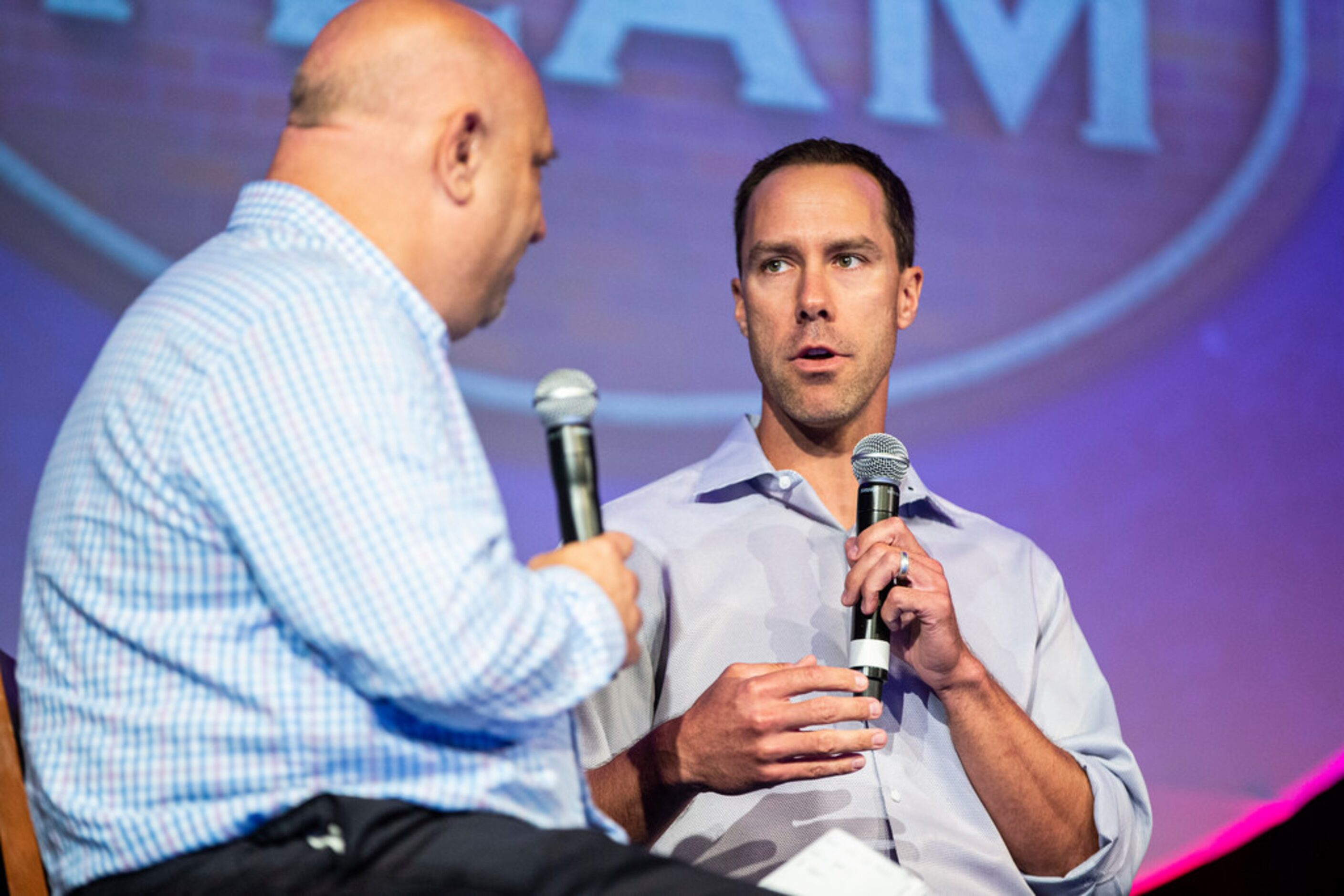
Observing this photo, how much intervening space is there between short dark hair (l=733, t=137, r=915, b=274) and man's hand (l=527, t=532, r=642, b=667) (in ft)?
4.17

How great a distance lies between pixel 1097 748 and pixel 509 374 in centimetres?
138

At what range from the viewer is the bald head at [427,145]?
1.31m

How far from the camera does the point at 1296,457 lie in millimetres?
3352

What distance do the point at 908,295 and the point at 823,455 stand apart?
0.41 metres

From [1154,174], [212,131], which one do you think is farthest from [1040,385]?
[212,131]

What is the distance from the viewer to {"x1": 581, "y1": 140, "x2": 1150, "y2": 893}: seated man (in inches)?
69.8

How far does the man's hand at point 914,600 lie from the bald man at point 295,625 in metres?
0.57

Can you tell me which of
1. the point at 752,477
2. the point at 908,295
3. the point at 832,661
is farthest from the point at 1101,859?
the point at 908,295

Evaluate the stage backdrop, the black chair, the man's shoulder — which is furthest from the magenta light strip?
the black chair

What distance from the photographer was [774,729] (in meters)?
1.65

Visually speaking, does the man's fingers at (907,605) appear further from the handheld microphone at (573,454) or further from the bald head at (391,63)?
the bald head at (391,63)

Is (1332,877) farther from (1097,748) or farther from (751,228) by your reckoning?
(751,228)

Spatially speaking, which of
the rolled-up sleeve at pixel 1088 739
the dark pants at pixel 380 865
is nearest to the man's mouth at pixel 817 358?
the rolled-up sleeve at pixel 1088 739

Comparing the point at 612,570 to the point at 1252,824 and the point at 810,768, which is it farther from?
the point at 1252,824
